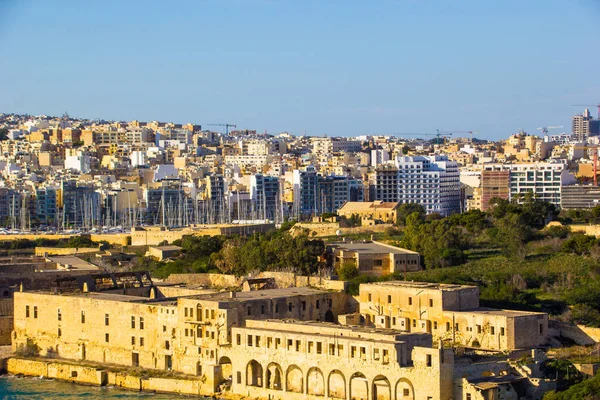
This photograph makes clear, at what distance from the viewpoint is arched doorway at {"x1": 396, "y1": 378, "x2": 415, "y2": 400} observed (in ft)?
87.2

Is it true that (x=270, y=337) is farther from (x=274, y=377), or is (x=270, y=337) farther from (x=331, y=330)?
(x=331, y=330)

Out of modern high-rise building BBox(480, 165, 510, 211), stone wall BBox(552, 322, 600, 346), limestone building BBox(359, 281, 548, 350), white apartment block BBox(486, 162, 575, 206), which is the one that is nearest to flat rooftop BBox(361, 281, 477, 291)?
limestone building BBox(359, 281, 548, 350)

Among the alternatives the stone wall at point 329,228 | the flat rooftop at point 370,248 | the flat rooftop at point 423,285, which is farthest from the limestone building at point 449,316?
the stone wall at point 329,228

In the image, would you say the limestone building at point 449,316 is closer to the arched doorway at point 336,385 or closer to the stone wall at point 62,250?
the arched doorway at point 336,385

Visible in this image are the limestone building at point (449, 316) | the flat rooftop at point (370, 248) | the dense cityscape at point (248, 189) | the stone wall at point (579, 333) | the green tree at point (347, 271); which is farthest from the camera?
the dense cityscape at point (248, 189)

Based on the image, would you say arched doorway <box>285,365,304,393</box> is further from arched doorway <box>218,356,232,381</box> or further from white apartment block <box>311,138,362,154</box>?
white apartment block <box>311,138,362,154</box>

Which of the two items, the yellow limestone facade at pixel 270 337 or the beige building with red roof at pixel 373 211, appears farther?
the beige building with red roof at pixel 373 211

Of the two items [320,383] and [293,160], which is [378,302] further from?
[293,160]

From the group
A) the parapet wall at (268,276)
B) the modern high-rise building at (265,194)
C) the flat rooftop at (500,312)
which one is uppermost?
the modern high-rise building at (265,194)

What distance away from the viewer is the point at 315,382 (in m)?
28.4

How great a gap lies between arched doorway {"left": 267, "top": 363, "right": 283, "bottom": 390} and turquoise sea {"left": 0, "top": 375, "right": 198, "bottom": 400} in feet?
7.48

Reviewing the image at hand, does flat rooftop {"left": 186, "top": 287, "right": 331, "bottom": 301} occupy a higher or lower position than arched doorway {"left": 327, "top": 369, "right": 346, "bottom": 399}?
higher

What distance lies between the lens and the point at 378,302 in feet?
111

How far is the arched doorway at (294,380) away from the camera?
28.7m
